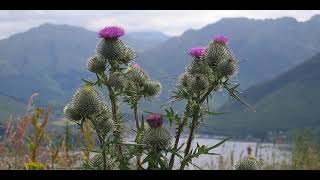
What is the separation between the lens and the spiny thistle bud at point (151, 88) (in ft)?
14.4

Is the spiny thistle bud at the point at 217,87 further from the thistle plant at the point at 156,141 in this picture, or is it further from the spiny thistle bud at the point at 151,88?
the spiny thistle bud at the point at 151,88

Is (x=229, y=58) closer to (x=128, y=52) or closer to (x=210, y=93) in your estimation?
(x=210, y=93)

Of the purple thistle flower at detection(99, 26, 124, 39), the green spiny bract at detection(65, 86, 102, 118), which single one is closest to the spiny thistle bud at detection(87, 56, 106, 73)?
the purple thistle flower at detection(99, 26, 124, 39)

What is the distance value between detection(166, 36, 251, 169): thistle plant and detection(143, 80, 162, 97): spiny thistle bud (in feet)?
1.31

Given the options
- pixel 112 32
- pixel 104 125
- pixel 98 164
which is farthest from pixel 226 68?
pixel 112 32

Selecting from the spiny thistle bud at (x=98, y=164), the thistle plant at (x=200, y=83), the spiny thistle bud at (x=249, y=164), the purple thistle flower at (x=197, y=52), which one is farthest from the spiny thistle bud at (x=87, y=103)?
the spiny thistle bud at (x=249, y=164)

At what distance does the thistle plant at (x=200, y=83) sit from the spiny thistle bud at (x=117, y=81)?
0.41 metres

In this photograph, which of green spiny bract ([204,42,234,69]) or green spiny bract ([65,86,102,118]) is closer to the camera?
green spiny bract ([65,86,102,118])

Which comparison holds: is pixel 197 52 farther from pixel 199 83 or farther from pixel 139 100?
pixel 139 100

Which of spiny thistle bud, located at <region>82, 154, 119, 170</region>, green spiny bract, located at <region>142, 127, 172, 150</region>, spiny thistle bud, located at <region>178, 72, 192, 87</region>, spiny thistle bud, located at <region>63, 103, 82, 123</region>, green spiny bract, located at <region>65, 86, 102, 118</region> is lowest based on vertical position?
spiny thistle bud, located at <region>82, 154, 119, 170</region>

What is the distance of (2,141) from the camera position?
7348 mm

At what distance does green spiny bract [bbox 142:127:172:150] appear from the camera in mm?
3301

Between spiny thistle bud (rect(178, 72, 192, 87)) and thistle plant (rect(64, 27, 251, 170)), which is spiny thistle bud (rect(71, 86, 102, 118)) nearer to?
thistle plant (rect(64, 27, 251, 170))
